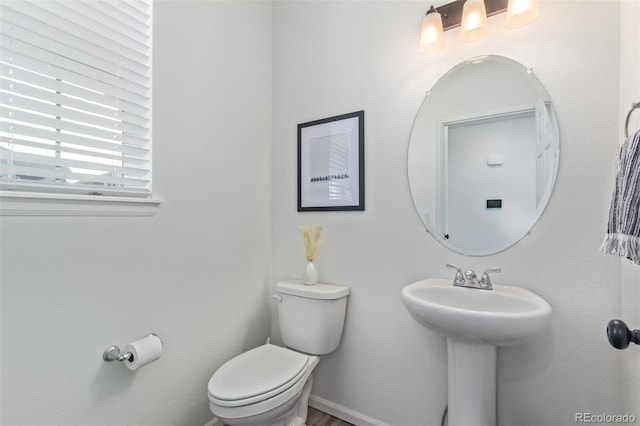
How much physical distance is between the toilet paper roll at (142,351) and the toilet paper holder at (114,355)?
1 centimetres

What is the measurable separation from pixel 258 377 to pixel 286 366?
141mm

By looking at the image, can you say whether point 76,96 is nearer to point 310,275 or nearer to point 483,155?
point 310,275

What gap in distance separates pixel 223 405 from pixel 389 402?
85cm

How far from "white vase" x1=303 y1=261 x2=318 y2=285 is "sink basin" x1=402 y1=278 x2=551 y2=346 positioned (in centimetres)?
58

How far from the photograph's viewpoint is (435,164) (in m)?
1.39

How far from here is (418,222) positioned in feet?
4.62

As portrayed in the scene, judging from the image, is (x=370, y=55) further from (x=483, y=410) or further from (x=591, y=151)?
(x=483, y=410)

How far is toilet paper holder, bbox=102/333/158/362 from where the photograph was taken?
1.10 meters

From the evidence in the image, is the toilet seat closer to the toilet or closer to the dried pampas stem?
the toilet

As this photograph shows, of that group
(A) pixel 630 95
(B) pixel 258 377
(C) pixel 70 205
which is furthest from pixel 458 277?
(C) pixel 70 205

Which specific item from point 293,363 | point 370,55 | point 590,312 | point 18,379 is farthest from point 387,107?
point 18,379

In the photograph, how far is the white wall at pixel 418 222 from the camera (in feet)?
3.48

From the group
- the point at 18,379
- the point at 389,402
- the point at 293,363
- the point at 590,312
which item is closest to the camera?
the point at 18,379

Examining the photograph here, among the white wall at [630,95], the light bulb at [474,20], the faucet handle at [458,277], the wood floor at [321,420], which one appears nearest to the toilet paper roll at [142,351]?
the wood floor at [321,420]
